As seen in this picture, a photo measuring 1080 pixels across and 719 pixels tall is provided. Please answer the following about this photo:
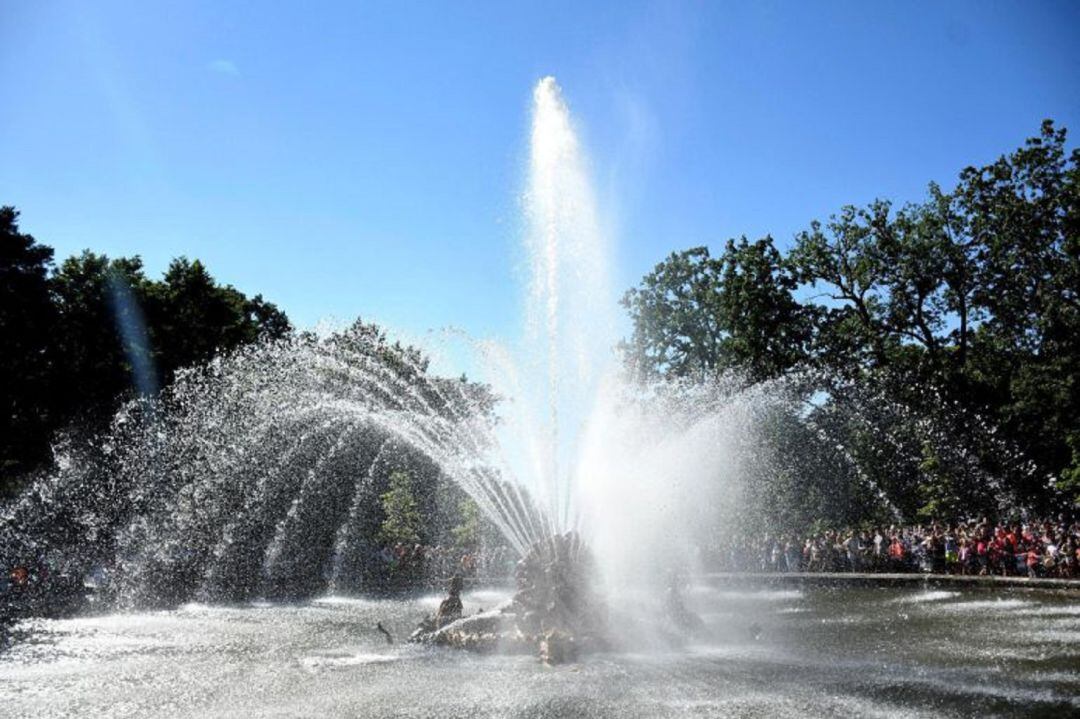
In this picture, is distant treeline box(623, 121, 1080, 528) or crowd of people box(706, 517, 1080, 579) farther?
distant treeline box(623, 121, 1080, 528)

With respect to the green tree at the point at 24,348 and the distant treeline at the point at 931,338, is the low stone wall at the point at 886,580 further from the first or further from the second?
the green tree at the point at 24,348

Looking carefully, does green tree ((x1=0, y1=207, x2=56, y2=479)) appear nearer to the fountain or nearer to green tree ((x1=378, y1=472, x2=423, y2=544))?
the fountain

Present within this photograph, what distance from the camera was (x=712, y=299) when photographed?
144 feet

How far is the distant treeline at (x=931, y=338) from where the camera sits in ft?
114

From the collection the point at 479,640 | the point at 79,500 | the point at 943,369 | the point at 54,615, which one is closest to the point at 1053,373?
the point at 943,369

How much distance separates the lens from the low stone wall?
69.9ft

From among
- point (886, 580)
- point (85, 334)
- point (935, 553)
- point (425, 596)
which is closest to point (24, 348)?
point (85, 334)

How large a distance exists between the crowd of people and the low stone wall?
1247 millimetres

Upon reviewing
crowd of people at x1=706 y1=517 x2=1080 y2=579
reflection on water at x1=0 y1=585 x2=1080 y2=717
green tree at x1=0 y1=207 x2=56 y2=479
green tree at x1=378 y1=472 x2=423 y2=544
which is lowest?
reflection on water at x1=0 y1=585 x2=1080 y2=717

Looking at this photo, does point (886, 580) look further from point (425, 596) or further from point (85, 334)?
point (85, 334)

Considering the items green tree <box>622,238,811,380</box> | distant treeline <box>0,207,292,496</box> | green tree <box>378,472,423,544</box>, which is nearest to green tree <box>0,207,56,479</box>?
distant treeline <box>0,207,292,496</box>

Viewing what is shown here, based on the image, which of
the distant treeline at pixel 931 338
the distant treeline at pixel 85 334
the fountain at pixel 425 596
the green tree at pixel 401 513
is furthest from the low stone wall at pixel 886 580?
the distant treeline at pixel 85 334

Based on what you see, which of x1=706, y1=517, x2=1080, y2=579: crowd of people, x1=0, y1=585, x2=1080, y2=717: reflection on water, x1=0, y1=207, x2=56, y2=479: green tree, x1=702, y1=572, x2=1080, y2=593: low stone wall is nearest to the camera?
x1=0, y1=585, x2=1080, y2=717: reflection on water

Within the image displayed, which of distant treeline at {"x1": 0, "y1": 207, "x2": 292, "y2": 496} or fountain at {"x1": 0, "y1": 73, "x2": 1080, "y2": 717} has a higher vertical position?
distant treeline at {"x1": 0, "y1": 207, "x2": 292, "y2": 496}
